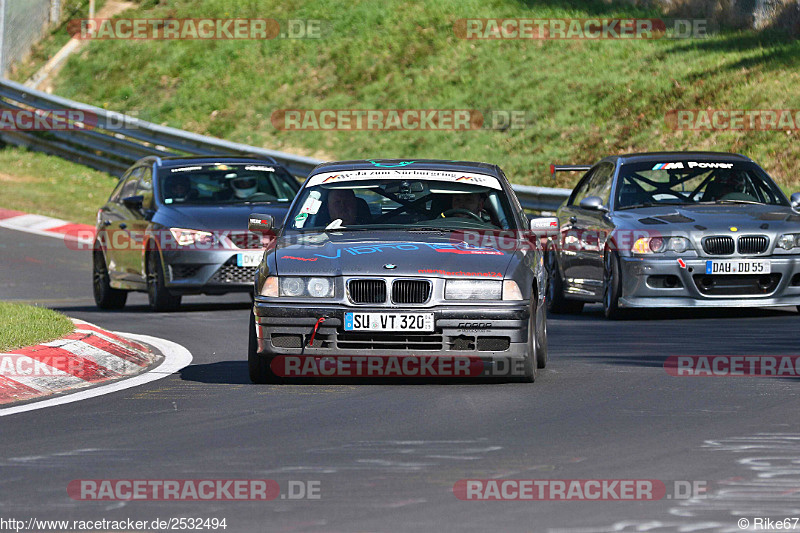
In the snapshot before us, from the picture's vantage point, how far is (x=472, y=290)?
29.5ft

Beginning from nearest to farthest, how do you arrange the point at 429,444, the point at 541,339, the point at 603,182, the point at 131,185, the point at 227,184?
the point at 429,444, the point at 541,339, the point at 603,182, the point at 227,184, the point at 131,185

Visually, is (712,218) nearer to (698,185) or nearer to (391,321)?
(698,185)

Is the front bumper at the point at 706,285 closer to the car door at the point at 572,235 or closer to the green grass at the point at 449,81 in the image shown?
the car door at the point at 572,235

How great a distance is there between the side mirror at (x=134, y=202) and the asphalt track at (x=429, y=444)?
5130 mm

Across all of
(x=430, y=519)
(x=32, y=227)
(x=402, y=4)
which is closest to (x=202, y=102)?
(x=402, y=4)

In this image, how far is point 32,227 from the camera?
2408 cm

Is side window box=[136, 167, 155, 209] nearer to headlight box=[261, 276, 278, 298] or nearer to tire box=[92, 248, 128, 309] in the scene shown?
tire box=[92, 248, 128, 309]

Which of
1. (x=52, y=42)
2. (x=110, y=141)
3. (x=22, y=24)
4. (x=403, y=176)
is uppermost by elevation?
(x=22, y=24)

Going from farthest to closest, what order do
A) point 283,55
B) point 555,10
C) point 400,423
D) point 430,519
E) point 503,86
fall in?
point 283,55
point 555,10
point 503,86
point 400,423
point 430,519

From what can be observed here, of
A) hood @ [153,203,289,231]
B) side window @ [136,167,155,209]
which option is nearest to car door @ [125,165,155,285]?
side window @ [136,167,155,209]

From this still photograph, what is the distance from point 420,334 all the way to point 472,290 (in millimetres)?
392

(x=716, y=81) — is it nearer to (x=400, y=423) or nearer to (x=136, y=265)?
(x=136, y=265)

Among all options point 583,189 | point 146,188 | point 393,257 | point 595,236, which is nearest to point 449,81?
point 146,188

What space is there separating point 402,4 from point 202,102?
538cm
